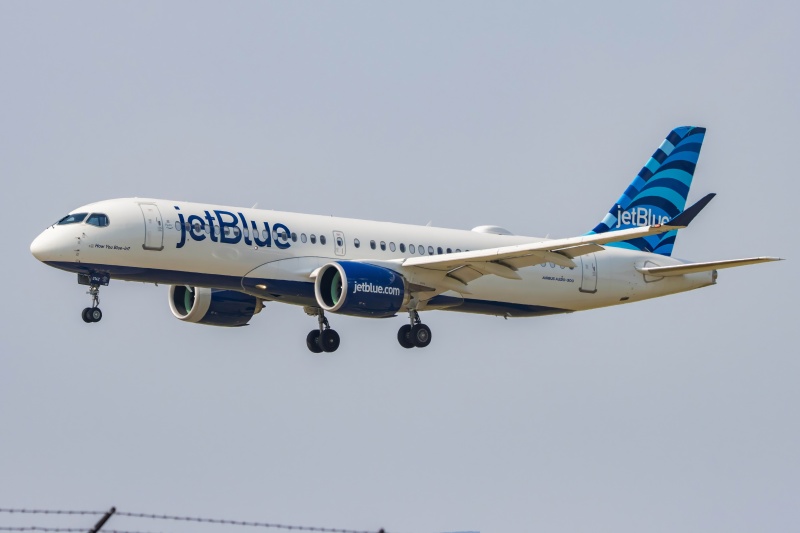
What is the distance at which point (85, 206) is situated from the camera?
4522cm

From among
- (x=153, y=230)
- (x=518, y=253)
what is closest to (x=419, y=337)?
(x=518, y=253)

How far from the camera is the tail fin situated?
56.0 m

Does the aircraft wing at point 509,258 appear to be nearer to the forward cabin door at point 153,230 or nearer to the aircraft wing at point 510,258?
the aircraft wing at point 510,258

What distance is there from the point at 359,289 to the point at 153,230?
22.1 ft

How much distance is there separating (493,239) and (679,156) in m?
11.0

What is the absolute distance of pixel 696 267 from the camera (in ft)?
167

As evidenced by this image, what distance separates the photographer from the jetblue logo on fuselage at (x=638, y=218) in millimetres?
56469

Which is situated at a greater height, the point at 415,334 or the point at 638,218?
the point at 638,218

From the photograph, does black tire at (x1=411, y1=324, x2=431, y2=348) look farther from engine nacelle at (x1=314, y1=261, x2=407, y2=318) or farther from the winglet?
the winglet

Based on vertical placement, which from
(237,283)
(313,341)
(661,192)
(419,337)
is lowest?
(313,341)

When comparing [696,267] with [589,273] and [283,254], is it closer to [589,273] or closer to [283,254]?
[589,273]

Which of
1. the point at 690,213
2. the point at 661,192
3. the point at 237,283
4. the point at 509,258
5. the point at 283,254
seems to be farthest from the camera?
the point at 661,192

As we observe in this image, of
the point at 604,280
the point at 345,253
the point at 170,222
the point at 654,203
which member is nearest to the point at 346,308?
the point at 345,253

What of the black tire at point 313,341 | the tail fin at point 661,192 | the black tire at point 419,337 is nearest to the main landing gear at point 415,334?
the black tire at point 419,337
